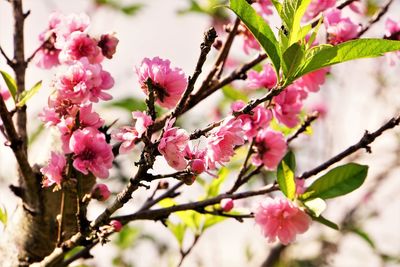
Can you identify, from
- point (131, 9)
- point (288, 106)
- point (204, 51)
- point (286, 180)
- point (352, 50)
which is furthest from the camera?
point (131, 9)

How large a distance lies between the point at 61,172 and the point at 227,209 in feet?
1.92

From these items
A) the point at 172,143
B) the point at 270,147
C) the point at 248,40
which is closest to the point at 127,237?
the point at 248,40

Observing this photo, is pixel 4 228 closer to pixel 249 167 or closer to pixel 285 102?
pixel 249 167

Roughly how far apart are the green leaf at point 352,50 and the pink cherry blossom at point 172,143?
1.21 ft

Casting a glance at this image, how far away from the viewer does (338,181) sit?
1.71m

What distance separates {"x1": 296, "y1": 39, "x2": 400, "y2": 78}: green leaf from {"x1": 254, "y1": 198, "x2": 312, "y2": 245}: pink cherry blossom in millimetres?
490

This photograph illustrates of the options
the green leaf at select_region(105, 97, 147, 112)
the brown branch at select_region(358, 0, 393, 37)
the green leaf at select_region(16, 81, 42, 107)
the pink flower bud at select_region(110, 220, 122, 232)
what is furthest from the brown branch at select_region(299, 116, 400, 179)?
the green leaf at select_region(105, 97, 147, 112)

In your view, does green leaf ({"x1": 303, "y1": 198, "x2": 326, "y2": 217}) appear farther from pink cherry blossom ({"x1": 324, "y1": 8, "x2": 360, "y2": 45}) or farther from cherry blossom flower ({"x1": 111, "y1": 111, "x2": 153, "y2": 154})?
pink cherry blossom ({"x1": 324, "y1": 8, "x2": 360, "y2": 45})

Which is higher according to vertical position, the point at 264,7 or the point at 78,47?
the point at 264,7

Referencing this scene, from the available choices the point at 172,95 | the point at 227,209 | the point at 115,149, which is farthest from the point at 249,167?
the point at 172,95

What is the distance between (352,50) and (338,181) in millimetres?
503

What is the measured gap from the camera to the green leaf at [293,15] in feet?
4.91

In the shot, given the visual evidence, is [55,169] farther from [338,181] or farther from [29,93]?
[338,181]

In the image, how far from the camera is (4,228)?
205 centimetres
